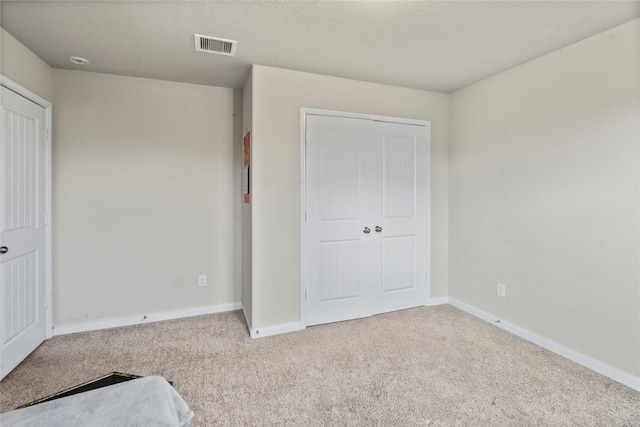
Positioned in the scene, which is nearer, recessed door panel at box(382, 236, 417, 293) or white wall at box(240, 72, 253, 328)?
white wall at box(240, 72, 253, 328)

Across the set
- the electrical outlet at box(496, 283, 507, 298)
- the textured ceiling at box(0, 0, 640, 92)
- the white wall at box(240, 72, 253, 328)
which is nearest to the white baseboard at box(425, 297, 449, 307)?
the electrical outlet at box(496, 283, 507, 298)

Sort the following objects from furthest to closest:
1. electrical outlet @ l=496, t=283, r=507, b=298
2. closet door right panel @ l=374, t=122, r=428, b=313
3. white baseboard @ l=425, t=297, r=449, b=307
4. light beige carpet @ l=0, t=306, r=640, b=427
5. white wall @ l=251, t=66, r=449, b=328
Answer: white baseboard @ l=425, t=297, r=449, b=307
closet door right panel @ l=374, t=122, r=428, b=313
electrical outlet @ l=496, t=283, r=507, b=298
white wall @ l=251, t=66, r=449, b=328
light beige carpet @ l=0, t=306, r=640, b=427

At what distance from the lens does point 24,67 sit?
2.29m

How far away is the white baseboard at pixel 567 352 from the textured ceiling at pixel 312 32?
7.65 ft

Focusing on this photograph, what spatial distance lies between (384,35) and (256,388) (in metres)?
2.56

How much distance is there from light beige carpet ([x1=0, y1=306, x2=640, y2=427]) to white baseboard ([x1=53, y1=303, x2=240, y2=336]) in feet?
0.34

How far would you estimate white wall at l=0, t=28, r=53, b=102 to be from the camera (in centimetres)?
208

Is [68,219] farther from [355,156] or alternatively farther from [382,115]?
[382,115]

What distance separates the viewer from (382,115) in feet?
10.3

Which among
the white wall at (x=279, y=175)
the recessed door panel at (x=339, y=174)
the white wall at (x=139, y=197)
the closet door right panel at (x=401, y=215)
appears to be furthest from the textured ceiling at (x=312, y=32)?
the closet door right panel at (x=401, y=215)

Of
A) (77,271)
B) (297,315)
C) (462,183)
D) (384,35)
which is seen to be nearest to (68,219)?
(77,271)

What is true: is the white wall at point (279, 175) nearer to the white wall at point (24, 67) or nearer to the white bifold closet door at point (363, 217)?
the white bifold closet door at point (363, 217)

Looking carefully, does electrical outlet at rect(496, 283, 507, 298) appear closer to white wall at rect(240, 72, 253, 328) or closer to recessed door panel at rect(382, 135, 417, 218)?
recessed door panel at rect(382, 135, 417, 218)

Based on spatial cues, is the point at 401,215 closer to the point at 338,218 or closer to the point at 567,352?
the point at 338,218
